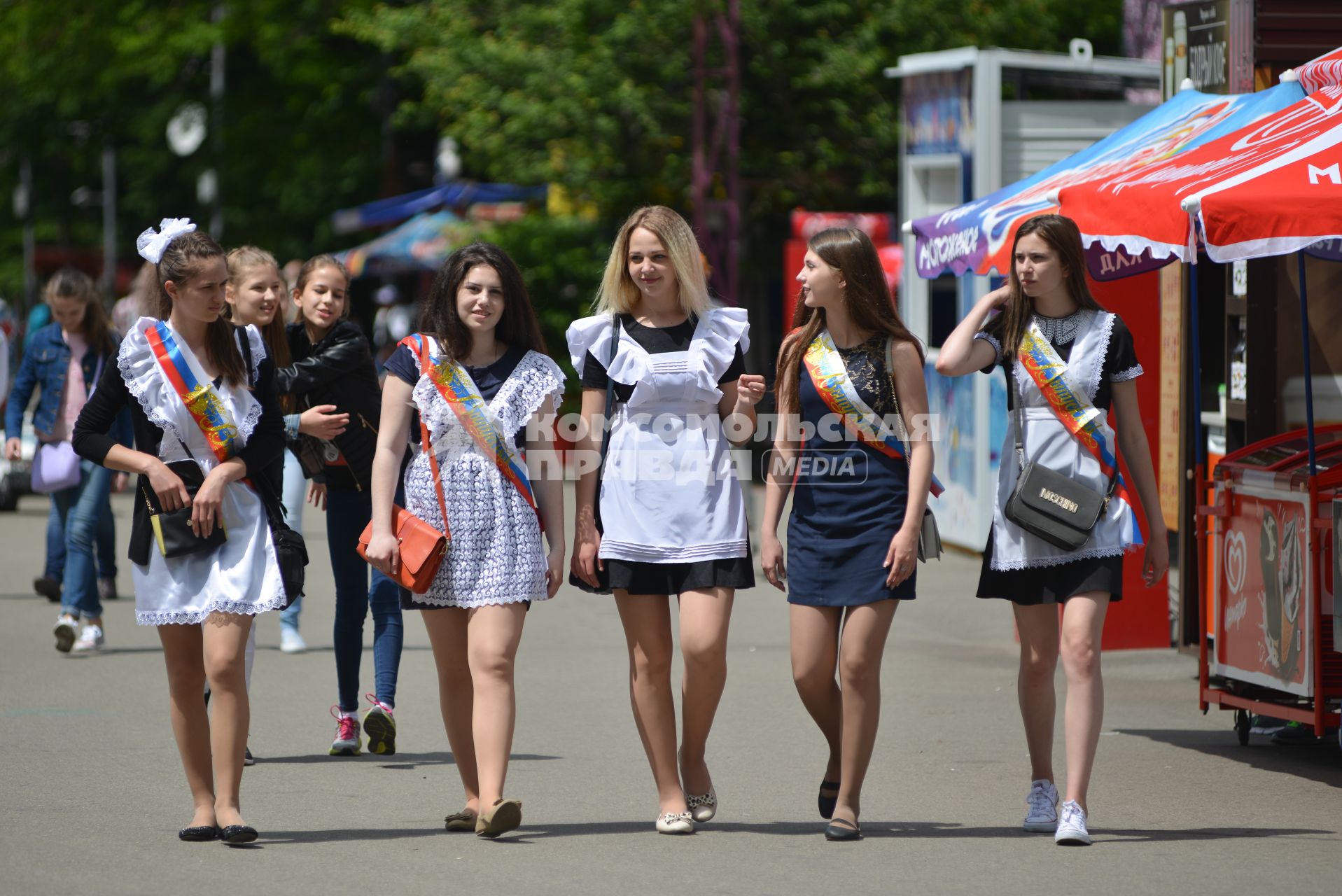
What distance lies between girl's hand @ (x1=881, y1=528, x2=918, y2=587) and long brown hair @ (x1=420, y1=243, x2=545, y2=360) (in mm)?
1249

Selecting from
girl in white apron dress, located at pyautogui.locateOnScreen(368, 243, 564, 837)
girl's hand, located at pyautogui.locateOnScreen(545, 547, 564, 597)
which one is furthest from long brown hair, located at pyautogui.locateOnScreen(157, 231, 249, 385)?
girl's hand, located at pyautogui.locateOnScreen(545, 547, 564, 597)

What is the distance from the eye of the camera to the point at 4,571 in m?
13.4

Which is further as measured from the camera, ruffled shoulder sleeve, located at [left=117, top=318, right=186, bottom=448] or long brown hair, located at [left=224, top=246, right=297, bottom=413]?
long brown hair, located at [left=224, top=246, right=297, bottom=413]

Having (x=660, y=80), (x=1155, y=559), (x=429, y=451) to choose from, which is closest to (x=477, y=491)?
(x=429, y=451)

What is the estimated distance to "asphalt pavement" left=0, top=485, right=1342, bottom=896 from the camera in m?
5.36

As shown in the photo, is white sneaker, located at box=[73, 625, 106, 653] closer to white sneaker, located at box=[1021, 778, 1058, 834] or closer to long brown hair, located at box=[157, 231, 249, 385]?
long brown hair, located at box=[157, 231, 249, 385]

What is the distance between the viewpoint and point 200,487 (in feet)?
18.5

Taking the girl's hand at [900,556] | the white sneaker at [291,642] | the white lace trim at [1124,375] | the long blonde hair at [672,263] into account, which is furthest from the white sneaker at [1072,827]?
the white sneaker at [291,642]

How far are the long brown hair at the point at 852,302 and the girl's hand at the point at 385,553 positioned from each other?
1.27 meters

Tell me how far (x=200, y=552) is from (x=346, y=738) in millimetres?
1917

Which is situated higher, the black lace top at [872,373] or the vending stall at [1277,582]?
the black lace top at [872,373]

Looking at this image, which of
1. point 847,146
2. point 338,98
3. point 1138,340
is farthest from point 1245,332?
point 338,98

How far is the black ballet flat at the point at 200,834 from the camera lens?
5691 millimetres

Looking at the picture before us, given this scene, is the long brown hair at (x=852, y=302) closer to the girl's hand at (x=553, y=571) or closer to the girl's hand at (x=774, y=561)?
the girl's hand at (x=774, y=561)
